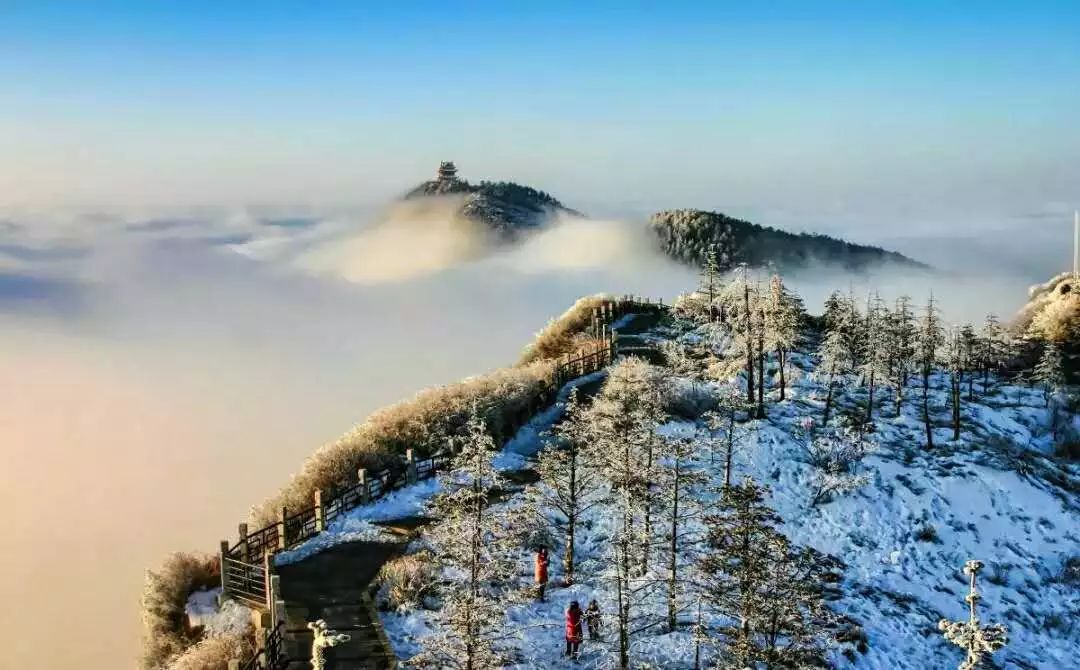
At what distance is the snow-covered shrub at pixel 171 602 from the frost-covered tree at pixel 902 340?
42.2 m

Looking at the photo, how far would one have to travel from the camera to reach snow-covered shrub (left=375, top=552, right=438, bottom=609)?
2628cm

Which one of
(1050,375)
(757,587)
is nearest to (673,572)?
(757,587)

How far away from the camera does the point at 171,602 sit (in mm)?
28047

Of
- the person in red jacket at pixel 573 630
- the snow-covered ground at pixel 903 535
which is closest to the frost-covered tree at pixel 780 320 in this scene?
the snow-covered ground at pixel 903 535

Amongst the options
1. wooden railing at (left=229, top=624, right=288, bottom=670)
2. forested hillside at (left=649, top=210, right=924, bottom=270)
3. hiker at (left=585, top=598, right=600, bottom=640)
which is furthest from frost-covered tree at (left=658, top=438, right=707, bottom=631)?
forested hillside at (left=649, top=210, right=924, bottom=270)

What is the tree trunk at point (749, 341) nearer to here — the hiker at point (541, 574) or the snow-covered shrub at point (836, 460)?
the snow-covered shrub at point (836, 460)

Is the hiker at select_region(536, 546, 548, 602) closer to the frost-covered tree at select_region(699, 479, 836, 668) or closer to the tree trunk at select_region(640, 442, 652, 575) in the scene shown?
the tree trunk at select_region(640, 442, 652, 575)

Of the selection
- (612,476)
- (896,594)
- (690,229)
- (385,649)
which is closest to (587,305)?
(896,594)

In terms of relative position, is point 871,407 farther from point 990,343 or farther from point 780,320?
point 990,343

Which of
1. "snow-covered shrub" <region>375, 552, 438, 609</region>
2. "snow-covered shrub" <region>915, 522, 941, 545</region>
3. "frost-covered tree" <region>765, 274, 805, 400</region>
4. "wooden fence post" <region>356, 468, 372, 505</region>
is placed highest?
"frost-covered tree" <region>765, 274, 805, 400</region>

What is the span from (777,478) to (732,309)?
477 inches

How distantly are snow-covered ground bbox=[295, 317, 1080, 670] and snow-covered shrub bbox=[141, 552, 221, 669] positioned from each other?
11.0ft

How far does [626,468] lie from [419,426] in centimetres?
1759

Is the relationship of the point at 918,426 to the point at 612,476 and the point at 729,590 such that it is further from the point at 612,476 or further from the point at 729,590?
the point at 729,590
